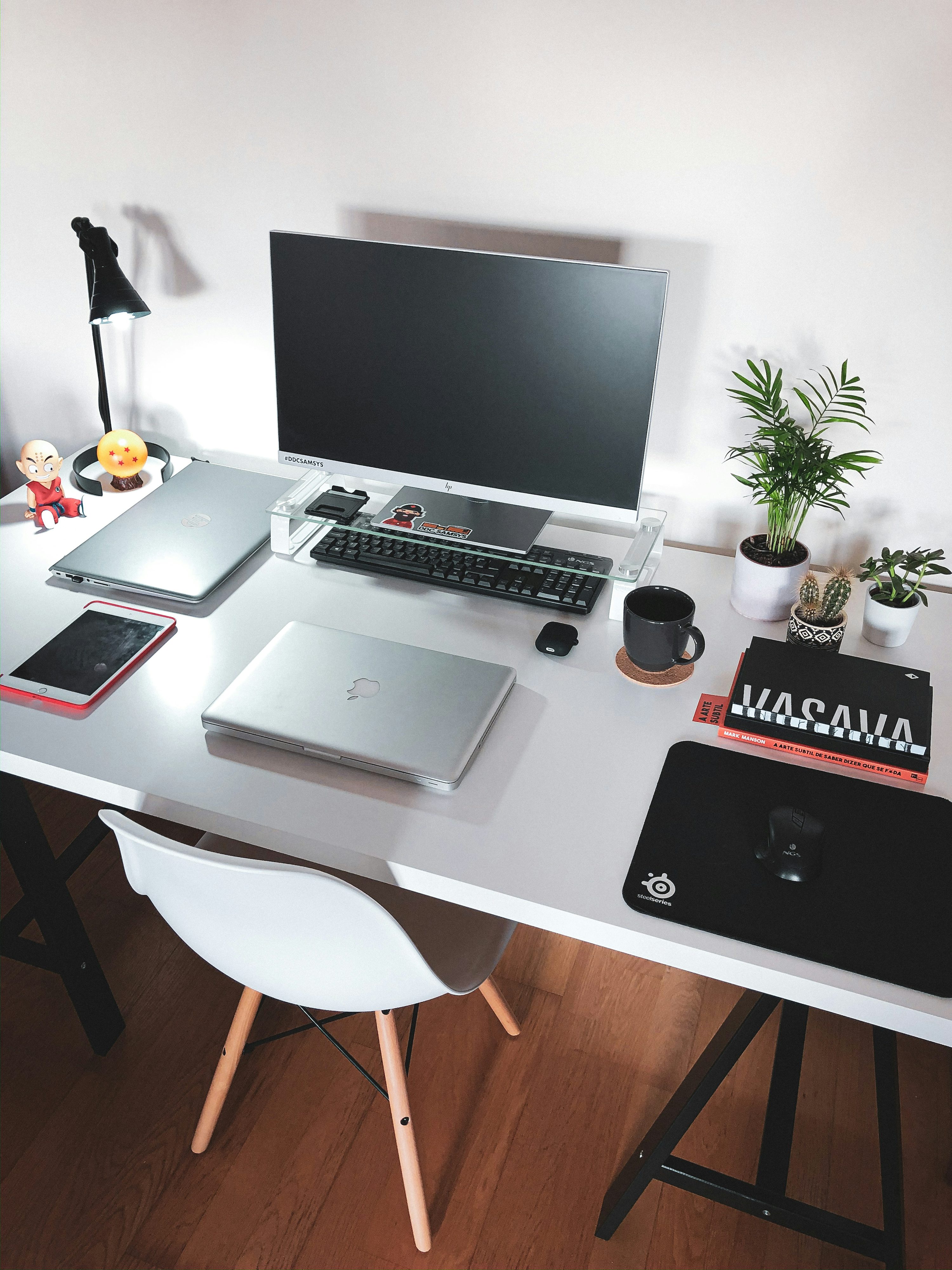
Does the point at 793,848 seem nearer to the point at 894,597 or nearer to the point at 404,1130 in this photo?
the point at 894,597

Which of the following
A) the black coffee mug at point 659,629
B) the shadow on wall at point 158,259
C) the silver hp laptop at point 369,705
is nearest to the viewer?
the silver hp laptop at point 369,705

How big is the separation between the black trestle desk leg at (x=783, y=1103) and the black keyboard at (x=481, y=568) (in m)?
0.64

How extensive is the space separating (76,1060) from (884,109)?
184 centimetres

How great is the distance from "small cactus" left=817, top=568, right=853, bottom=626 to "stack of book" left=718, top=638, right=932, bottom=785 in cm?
5

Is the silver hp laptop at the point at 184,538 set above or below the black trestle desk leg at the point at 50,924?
above

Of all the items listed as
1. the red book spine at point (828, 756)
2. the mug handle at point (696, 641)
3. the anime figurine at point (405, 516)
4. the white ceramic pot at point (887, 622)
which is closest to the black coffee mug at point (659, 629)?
the mug handle at point (696, 641)

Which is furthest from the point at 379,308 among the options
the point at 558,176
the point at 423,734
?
the point at 423,734

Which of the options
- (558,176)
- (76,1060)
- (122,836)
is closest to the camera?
(122,836)

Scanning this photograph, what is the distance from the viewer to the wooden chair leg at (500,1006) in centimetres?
148

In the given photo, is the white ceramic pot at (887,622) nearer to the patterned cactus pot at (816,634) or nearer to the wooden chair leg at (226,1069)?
the patterned cactus pot at (816,634)

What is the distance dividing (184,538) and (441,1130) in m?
1.03

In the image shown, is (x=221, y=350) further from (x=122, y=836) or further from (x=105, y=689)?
(x=122, y=836)

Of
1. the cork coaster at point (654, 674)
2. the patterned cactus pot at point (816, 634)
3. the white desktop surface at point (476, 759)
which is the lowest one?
the white desktop surface at point (476, 759)

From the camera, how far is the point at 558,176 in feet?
4.17
